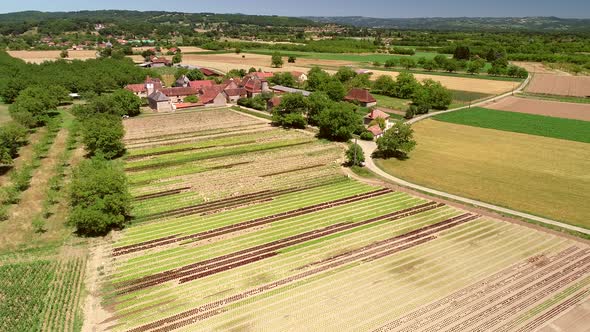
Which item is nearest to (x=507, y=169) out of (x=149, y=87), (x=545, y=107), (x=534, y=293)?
(x=534, y=293)

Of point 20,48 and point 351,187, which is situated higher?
point 20,48

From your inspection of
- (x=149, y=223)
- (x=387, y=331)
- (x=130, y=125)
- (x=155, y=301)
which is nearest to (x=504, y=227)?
(x=387, y=331)

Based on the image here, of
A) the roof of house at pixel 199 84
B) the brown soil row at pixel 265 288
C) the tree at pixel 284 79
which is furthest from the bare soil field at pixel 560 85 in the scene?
the brown soil row at pixel 265 288

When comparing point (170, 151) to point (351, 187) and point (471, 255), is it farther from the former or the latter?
point (471, 255)

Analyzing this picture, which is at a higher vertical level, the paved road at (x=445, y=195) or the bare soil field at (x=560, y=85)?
the bare soil field at (x=560, y=85)

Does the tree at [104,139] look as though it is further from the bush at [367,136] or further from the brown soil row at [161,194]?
the bush at [367,136]

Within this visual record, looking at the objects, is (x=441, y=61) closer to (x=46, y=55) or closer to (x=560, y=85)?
(x=560, y=85)
